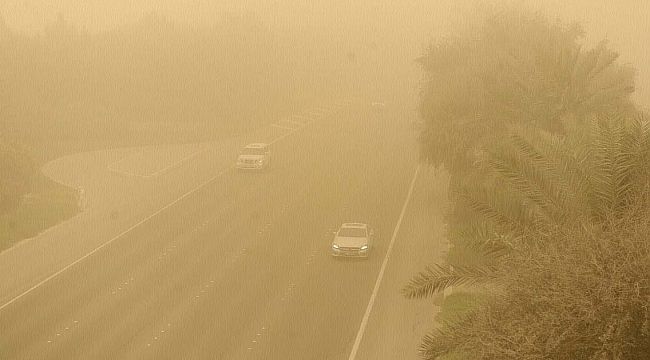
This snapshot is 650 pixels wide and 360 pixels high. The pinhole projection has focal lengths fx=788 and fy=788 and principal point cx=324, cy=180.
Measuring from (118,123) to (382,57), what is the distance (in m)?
55.3

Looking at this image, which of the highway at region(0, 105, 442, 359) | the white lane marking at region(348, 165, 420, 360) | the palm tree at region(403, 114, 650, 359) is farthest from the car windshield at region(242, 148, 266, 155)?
the palm tree at region(403, 114, 650, 359)

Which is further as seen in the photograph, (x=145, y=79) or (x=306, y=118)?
(x=145, y=79)

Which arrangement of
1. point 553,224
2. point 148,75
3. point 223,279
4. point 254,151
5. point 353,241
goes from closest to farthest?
1. point 553,224
2. point 223,279
3. point 353,241
4. point 254,151
5. point 148,75

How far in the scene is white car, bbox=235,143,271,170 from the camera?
156ft

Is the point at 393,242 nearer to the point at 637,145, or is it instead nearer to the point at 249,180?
the point at 249,180

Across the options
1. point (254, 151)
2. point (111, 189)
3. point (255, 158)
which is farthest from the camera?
point (254, 151)

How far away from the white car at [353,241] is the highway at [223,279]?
0.41m

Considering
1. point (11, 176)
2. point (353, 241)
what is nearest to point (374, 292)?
point (353, 241)

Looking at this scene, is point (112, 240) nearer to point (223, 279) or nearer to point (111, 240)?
point (111, 240)

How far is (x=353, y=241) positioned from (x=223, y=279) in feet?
18.7

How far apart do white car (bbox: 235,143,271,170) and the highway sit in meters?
0.59

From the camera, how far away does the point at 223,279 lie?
28.8m

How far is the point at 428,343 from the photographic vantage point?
1414 cm

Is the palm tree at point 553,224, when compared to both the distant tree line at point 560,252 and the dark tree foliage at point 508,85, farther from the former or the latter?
the dark tree foliage at point 508,85
